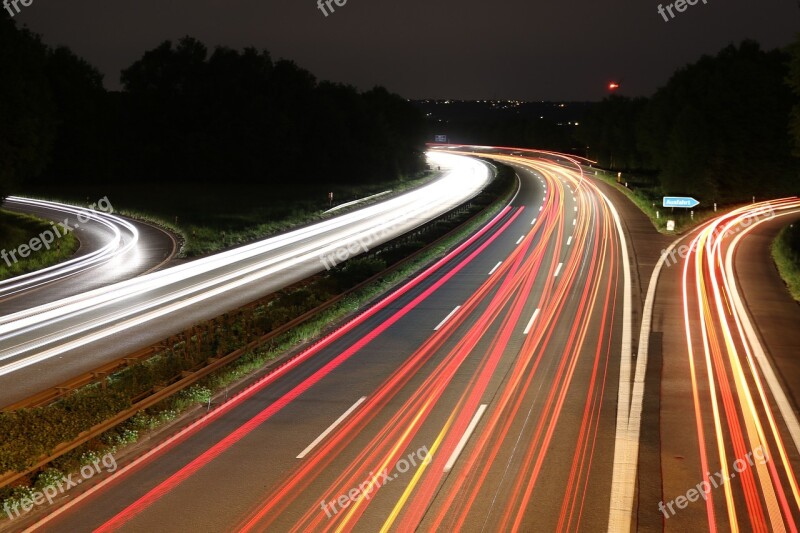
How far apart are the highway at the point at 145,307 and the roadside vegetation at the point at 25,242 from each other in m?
5.66

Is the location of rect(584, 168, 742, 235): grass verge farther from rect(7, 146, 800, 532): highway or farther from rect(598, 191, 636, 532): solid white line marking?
rect(598, 191, 636, 532): solid white line marking

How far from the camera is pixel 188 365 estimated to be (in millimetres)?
14250

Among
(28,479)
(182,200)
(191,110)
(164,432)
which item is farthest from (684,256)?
(191,110)

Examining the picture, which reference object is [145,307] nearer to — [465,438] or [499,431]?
[465,438]

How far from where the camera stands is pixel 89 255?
1276 inches

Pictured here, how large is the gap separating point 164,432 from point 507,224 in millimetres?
34195

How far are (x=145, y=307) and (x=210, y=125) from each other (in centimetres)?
6992

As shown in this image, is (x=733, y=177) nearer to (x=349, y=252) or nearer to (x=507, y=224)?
(x=507, y=224)

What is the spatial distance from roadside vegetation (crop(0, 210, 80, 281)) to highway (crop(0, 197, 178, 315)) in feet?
1.83

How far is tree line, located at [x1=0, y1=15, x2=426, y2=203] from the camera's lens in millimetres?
80312

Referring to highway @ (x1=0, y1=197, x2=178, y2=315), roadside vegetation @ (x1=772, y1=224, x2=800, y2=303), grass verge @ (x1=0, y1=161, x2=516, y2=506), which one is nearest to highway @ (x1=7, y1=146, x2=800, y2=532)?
grass verge @ (x1=0, y1=161, x2=516, y2=506)

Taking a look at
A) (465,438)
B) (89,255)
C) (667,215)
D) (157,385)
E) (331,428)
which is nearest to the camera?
(465,438)

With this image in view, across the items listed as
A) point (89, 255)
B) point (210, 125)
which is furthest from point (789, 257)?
point (210, 125)

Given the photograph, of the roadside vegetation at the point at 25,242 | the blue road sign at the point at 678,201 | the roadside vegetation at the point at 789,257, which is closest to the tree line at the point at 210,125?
the roadside vegetation at the point at 25,242
